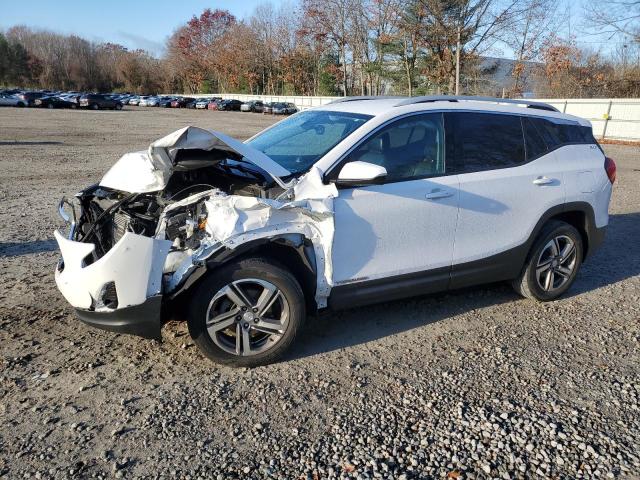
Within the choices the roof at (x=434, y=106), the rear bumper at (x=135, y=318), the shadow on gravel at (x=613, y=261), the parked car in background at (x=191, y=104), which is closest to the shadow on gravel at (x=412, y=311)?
the shadow on gravel at (x=613, y=261)

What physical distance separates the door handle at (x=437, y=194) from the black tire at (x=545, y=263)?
49.9 inches

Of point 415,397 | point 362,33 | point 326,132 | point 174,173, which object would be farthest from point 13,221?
point 362,33

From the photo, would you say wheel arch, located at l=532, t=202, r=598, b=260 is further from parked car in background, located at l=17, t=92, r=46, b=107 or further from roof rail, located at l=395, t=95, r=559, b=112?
parked car in background, located at l=17, t=92, r=46, b=107

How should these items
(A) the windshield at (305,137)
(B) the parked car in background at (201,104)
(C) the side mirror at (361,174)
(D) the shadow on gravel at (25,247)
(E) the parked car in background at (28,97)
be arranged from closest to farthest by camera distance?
(C) the side mirror at (361,174), (A) the windshield at (305,137), (D) the shadow on gravel at (25,247), (E) the parked car in background at (28,97), (B) the parked car in background at (201,104)

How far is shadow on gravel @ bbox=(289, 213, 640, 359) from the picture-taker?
4.07 meters

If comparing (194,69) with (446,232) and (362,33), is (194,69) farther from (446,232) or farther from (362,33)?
(446,232)

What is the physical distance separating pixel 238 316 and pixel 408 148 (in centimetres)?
184

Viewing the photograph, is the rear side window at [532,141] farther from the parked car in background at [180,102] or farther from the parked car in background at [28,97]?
the parked car in background at [180,102]

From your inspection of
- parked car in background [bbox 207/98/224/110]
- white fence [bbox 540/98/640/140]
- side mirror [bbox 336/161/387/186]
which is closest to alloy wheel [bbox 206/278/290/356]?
side mirror [bbox 336/161/387/186]

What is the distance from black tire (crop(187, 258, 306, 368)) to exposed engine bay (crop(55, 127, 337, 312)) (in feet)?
0.51

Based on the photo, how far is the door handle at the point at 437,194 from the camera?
3.95 meters

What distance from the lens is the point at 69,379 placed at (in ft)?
11.1

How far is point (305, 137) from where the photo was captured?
4363 millimetres

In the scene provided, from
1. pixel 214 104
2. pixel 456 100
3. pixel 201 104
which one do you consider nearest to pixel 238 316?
pixel 456 100
